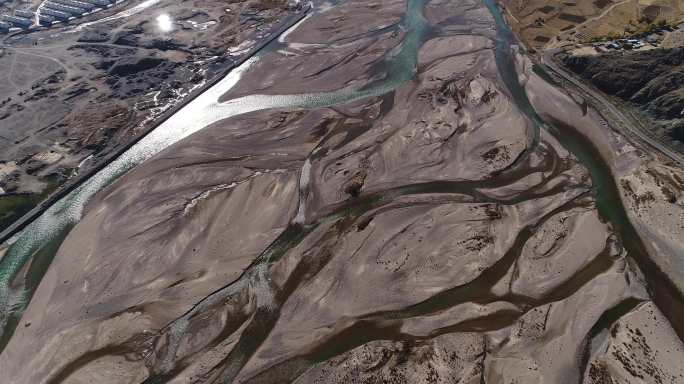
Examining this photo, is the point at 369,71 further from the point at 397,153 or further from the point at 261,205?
the point at 261,205

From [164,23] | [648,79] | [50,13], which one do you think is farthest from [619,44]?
[50,13]

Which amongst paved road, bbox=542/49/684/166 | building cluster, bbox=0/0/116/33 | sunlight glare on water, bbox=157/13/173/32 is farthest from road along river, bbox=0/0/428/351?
building cluster, bbox=0/0/116/33

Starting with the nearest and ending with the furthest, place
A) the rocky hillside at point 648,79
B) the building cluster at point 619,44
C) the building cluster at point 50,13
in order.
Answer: the rocky hillside at point 648,79 < the building cluster at point 619,44 < the building cluster at point 50,13

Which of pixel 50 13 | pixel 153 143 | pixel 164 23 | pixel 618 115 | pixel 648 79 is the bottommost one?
pixel 618 115

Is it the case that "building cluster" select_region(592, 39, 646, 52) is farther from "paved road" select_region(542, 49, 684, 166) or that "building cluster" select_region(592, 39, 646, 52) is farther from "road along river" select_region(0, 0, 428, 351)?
"road along river" select_region(0, 0, 428, 351)

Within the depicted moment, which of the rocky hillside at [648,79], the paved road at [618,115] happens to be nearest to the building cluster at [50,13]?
the paved road at [618,115]

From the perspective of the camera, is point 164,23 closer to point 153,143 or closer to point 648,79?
point 153,143

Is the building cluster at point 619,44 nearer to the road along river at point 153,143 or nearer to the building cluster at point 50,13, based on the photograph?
the road along river at point 153,143
